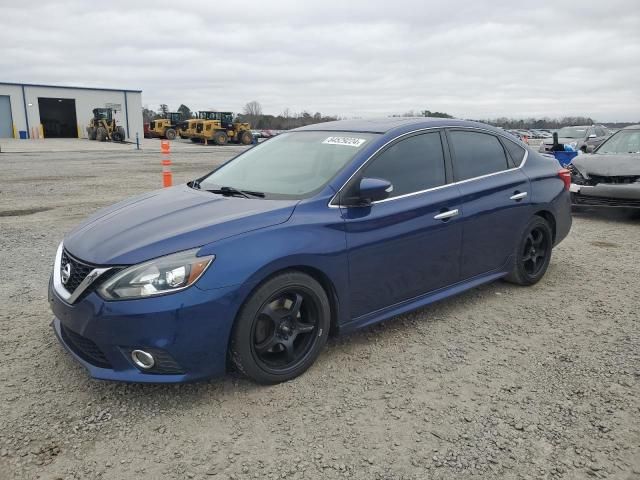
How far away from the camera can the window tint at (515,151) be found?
15.7 feet

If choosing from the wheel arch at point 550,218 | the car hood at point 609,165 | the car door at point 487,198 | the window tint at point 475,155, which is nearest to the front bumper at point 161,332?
the car door at point 487,198

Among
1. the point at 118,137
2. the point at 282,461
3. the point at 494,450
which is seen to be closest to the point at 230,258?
the point at 282,461

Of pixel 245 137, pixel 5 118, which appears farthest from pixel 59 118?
pixel 245 137

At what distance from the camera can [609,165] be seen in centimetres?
818

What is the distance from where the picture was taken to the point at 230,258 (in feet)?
9.25

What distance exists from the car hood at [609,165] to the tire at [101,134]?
38.2 m

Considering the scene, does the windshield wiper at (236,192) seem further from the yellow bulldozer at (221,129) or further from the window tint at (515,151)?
the yellow bulldozer at (221,129)

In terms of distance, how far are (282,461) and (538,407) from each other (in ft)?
4.85

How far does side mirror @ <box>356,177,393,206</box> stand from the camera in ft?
10.9

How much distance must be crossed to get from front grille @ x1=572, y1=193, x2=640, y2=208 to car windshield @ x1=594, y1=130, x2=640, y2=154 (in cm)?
130

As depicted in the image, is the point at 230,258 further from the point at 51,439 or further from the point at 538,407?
the point at 538,407

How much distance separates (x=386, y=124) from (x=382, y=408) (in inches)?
88.4

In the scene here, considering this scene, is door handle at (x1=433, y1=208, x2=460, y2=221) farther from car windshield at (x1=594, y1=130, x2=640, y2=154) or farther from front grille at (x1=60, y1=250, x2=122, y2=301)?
car windshield at (x1=594, y1=130, x2=640, y2=154)

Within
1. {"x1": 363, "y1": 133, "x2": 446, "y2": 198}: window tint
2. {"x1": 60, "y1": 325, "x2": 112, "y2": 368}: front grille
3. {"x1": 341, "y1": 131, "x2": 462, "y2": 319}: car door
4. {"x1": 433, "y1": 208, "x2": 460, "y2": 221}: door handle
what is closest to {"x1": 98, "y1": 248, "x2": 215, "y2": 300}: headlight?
{"x1": 60, "y1": 325, "x2": 112, "y2": 368}: front grille
